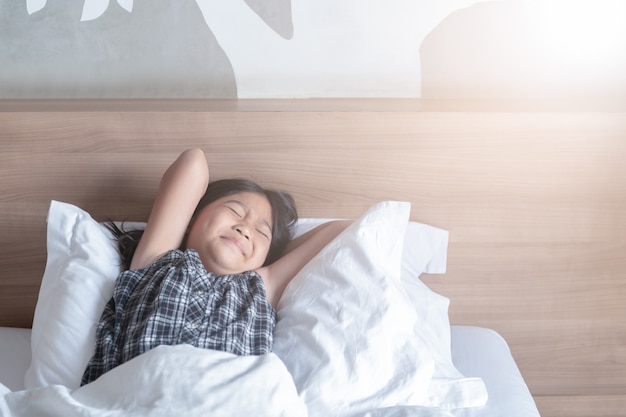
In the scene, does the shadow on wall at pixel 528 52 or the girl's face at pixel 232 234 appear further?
the shadow on wall at pixel 528 52

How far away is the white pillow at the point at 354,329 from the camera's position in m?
1.15

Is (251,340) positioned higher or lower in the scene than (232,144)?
lower

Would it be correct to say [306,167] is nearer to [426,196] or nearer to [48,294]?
[426,196]

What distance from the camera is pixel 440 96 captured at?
5.31ft

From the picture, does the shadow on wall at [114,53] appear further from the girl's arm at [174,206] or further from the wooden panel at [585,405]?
the wooden panel at [585,405]

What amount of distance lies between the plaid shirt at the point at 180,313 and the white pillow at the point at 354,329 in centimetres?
6

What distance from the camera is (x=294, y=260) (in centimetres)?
144

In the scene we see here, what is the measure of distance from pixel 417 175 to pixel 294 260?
335 mm

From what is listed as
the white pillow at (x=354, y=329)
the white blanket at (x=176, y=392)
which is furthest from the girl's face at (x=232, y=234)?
the white blanket at (x=176, y=392)

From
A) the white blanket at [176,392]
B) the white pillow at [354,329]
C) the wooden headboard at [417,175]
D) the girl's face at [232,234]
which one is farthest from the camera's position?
the wooden headboard at [417,175]

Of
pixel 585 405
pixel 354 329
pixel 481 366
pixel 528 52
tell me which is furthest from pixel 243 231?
pixel 585 405

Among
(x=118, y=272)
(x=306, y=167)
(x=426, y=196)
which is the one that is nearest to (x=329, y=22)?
(x=306, y=167)

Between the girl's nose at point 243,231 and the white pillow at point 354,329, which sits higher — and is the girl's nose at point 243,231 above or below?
above

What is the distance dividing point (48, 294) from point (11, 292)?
34cm
